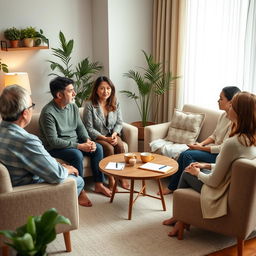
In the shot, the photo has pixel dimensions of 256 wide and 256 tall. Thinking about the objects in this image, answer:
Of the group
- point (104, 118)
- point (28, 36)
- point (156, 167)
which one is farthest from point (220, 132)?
point (28, 36)

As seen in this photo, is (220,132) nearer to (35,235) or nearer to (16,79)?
(16,79)

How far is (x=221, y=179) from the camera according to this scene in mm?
2607

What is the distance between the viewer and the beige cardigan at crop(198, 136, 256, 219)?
8.25ft

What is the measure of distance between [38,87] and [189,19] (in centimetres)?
218

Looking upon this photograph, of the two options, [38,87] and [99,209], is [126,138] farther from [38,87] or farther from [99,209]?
[38,87]

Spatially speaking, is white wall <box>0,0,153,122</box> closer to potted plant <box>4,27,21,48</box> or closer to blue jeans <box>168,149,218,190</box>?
potted plant <box>4,27,21,48</box>

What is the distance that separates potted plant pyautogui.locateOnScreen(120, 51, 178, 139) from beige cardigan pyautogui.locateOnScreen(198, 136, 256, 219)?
7.41 feet

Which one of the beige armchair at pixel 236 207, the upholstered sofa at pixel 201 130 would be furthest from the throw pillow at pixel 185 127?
the beige armchair at pixel 236 207

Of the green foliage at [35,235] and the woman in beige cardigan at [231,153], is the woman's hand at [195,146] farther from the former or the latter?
the green foliage at [35,235]

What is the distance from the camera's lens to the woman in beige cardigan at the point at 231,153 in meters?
2.50

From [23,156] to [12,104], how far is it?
353 mm

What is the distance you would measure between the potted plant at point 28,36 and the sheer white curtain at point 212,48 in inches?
76.5

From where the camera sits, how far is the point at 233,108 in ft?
8.38

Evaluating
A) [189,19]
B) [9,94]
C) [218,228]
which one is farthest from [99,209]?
[189,19]
